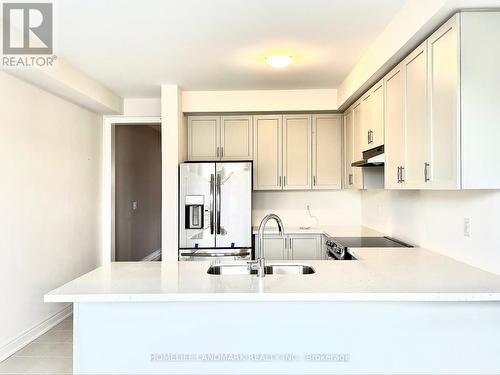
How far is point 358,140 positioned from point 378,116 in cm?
67

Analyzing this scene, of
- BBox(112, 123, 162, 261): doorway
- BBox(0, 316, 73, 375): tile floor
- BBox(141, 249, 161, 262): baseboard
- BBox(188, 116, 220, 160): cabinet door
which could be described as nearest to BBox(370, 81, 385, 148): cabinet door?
BBox(188, 116, 220, 160): cabinet door

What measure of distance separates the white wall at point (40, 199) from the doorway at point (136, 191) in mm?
731

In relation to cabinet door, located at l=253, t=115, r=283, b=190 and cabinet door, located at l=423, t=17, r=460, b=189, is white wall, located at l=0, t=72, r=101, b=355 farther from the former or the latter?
cabinet door, located at l=423, t=17, r=460, b=189

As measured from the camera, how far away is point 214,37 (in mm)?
2828

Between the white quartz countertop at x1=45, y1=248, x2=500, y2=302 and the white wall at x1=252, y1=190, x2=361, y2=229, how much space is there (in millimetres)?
2350

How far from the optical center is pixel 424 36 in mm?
2256

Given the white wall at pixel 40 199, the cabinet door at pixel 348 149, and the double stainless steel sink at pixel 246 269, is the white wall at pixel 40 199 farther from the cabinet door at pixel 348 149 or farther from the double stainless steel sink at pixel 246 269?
the cabinet door at pixel 348 149

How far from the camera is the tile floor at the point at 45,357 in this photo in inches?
111

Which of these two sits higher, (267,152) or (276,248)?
(267,152)

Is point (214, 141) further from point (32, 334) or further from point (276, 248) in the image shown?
point (32, 334)

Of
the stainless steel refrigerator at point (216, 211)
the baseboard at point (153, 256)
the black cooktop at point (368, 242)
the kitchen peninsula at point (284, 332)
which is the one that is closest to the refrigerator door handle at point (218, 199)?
the stainless steel refrigerator at point (216, 211)

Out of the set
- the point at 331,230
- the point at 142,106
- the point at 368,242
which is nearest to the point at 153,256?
the point at 142,106

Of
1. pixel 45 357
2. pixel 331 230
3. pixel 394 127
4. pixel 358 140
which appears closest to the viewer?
pixel 394 127

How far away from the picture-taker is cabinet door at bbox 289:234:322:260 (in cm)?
424
